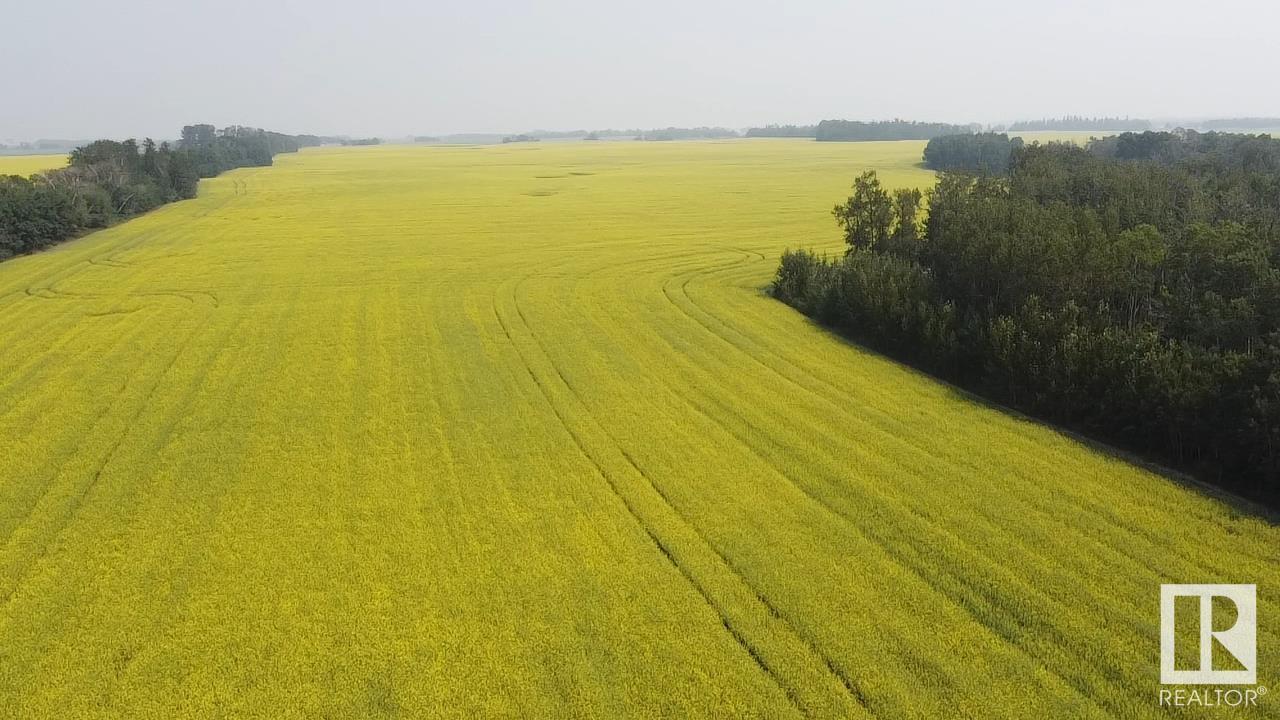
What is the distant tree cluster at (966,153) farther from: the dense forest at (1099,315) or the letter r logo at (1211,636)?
the letter r logo at (1211,636)

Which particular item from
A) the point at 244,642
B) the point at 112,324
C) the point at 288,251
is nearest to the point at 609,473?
the point at 244,642

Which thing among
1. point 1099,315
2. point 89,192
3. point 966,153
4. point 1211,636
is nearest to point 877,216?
point 1099,315

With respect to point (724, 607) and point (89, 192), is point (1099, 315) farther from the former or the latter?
point (89, 192)

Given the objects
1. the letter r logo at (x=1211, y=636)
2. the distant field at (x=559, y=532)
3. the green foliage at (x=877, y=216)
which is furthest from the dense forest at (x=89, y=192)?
the letter r logo at (x=1211, y=636)

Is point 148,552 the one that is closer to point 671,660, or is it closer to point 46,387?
point 671,660

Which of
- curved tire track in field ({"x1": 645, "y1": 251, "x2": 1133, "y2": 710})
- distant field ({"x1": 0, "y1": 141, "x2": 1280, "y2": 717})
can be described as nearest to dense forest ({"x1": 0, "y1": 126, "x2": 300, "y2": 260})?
distant field ({"x1": 0, "y1": 141, "x2": 1280, "y2": 717})

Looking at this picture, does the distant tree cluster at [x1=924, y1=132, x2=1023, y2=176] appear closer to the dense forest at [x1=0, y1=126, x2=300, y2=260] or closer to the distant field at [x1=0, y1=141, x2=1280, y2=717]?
the distant field at [x1=0, y1=141, x2=1280, y2=717]
